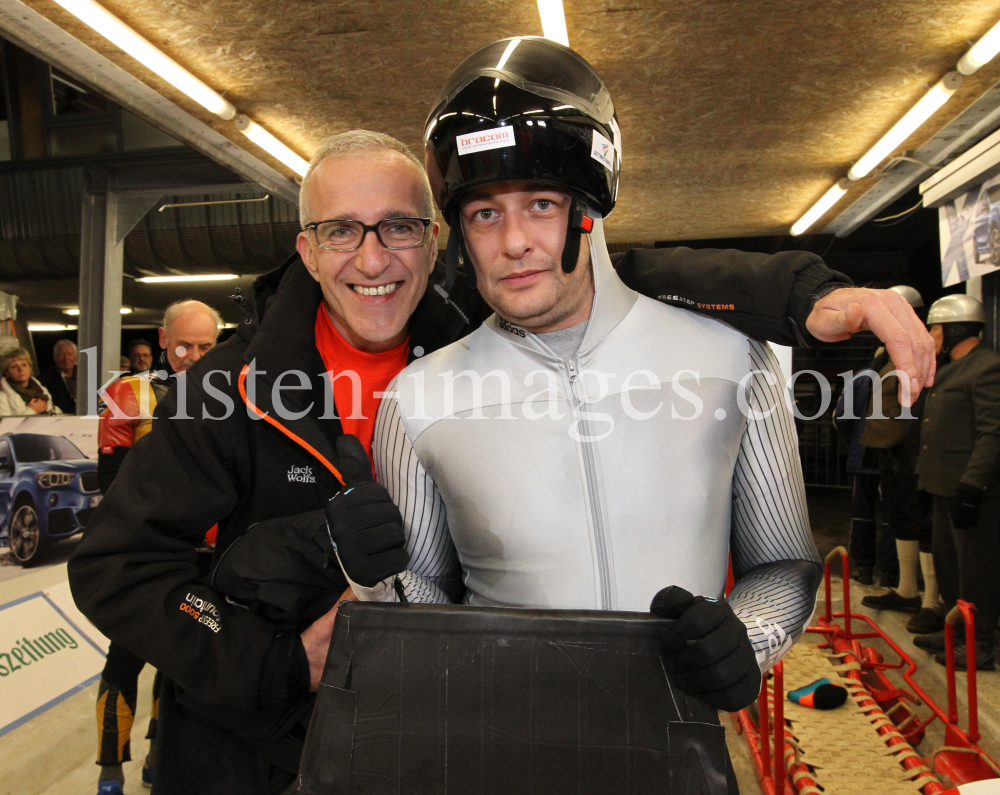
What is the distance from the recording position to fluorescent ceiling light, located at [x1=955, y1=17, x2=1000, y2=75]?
2.93m

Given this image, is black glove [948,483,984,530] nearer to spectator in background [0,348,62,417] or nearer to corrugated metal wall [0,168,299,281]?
spectator in background [0,348,62,417]

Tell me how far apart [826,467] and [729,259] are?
1004 cm

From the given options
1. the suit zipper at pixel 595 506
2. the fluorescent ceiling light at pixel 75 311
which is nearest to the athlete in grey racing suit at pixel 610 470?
the suit zipper at pixel 595 506

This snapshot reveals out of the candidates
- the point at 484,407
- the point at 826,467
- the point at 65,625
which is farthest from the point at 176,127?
the point at 826,467

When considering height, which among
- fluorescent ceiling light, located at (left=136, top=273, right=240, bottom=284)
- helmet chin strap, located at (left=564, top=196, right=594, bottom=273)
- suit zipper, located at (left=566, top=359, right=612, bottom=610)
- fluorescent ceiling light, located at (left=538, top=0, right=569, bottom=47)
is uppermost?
fluorescent ceiling light, located at (left=136, top=273, right=240, bottom=284)

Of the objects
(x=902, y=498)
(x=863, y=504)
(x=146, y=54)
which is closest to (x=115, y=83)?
(x=146, y=54)

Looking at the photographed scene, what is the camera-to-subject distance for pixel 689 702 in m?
0.96

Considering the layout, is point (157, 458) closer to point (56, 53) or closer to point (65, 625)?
point (56, 53)

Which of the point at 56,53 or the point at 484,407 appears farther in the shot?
the point at 56,53

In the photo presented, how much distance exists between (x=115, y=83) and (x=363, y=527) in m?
3.21

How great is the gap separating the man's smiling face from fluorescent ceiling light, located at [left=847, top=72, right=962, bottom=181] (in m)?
3.10

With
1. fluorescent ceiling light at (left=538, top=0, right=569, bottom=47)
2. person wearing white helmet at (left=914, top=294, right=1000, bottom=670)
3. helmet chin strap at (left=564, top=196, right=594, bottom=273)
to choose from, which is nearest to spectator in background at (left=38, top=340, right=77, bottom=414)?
fluorescent ceiling light at (left=538, top=0, right=569, bottom=47)

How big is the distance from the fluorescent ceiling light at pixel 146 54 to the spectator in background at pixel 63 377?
184 inches

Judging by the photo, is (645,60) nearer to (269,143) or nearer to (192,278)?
(269,143)
